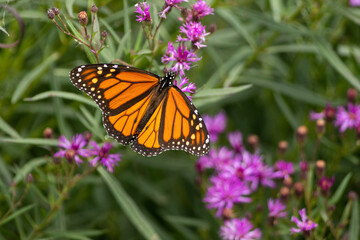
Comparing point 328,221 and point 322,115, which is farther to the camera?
point 322,115

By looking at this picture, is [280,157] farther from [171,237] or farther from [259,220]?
[171,237]

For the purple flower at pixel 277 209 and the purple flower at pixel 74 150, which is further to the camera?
the purple flower at pixel 277 209

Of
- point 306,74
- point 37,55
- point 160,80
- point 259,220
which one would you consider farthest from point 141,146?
point 306,74

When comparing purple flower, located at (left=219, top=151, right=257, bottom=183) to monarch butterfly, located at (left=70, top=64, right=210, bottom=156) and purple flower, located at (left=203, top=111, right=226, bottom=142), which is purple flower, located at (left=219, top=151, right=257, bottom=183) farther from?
monarch butterfly, located at (left=70, top=64, right=210, bottom=156)

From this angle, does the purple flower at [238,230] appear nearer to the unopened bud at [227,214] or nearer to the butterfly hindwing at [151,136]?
the unopened bud at [227,214]

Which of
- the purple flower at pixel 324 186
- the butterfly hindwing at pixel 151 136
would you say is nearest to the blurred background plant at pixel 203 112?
the purple flower at pixel 324 186

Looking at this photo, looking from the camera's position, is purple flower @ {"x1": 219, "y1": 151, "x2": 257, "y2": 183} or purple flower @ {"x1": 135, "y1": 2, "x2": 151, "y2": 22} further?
purple flower @ {"x1": 219, "y1": 151, "x2": 257, "y2": 183}

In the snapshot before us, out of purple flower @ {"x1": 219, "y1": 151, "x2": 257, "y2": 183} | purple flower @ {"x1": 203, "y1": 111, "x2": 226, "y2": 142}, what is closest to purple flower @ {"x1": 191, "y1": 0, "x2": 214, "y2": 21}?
purple flower @ {"x1": 219, "y1": 151, "x2": 257, "y2": 183}
